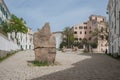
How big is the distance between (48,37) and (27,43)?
7535cm

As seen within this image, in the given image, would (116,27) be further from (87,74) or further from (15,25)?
(15,25)

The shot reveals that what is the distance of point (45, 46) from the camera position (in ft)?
67.9

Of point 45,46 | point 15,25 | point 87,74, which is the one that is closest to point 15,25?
point 15,25

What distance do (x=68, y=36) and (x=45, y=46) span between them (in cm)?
6889

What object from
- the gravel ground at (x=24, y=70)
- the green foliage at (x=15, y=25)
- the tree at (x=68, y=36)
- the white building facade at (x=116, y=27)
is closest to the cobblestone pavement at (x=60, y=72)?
the gravel ground at (x=24, y=70)

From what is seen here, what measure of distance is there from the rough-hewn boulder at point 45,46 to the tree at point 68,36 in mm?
67485

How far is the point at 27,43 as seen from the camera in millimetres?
95500

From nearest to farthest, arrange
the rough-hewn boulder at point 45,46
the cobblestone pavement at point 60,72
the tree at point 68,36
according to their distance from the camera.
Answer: the cobblestone pavement at point 60,72
the rough-hewn boulder at point 45,46
the tree at point 68,36

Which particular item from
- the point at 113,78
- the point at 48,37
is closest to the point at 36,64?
the point at 48,37

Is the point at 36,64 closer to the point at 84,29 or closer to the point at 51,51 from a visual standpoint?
the point at 51,51

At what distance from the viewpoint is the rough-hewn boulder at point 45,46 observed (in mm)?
20500

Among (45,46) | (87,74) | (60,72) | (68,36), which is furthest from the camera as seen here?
(68,36)

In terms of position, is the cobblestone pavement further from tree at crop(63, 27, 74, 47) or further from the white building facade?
tree at crop(63, 27, 74, 47)

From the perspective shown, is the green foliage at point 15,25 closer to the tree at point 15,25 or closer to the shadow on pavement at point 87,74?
the tree at point 15,25
